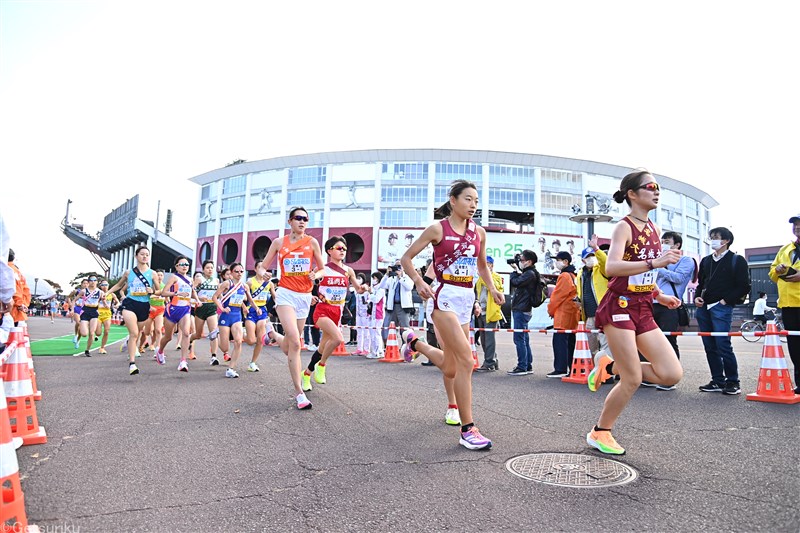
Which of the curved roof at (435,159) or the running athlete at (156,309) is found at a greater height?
the curved roof at (435,159)

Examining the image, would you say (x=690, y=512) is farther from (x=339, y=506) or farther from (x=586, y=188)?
(x=586, y=188)

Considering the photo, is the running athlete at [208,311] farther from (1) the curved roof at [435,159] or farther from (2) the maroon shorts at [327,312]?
(1) the curved roof at [435,159]

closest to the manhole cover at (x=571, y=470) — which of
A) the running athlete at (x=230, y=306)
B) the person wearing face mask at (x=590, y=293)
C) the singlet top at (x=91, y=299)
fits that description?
the person wearing face mask at (x=590, y=293)

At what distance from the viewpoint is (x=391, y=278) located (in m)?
14.4

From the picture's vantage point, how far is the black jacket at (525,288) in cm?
988

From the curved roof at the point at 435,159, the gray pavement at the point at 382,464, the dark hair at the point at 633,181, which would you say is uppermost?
the curved roof at the point at 435,159

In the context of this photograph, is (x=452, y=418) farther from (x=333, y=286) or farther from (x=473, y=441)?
(x=333, y=286)

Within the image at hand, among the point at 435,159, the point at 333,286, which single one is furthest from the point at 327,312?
the point at 435,159

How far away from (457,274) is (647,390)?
14.4 ft

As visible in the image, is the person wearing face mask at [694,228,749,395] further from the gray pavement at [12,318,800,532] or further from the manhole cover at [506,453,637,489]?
the manhole cover at [506,453,637,489]

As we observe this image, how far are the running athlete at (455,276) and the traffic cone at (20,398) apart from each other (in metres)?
3.39

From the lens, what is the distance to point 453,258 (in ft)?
15.3

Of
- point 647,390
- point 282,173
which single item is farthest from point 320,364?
point 282,173

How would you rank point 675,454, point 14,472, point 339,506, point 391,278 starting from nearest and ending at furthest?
point 14,472 → point 339,506 → point 675,454 → point 391,278
